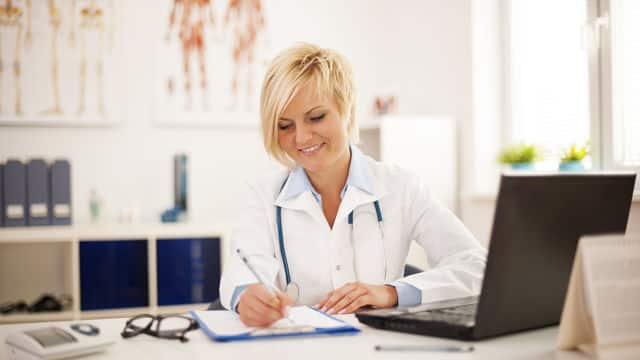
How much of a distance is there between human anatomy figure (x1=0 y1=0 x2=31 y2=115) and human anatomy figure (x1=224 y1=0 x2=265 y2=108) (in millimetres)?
1148

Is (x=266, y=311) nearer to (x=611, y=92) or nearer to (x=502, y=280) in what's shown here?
(x=502, y=280)

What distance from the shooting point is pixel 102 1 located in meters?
3.78

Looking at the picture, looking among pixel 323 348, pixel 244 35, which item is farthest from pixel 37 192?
pixel 323 348

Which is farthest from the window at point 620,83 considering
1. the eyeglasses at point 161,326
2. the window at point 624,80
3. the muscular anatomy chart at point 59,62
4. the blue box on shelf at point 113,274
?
the muscular anatomy chart at point 59,62

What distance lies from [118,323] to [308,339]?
0.43m

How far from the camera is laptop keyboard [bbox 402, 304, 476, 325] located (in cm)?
Result: 118

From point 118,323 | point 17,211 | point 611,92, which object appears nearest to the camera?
point 118,323

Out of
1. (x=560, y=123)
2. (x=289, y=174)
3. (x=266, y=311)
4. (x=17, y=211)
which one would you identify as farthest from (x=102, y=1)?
(x=266, y=311)

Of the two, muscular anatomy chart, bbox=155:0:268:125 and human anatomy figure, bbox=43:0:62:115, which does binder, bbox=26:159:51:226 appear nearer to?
human anatomy figure, bbox=43:0:62:115

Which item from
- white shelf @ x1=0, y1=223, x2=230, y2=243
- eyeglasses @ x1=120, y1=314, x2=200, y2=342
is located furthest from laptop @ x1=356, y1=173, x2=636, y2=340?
white shelf @ x1=0, y1=223, x2=230, y2=243

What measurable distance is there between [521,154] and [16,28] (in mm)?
2916

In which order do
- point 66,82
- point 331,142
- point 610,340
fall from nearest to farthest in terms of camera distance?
point 610,340 < point 331,142 < point 66,82

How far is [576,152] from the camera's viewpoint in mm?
3014

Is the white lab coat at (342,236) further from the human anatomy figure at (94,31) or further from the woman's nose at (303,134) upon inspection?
the human anatomy figure at (94,31)
